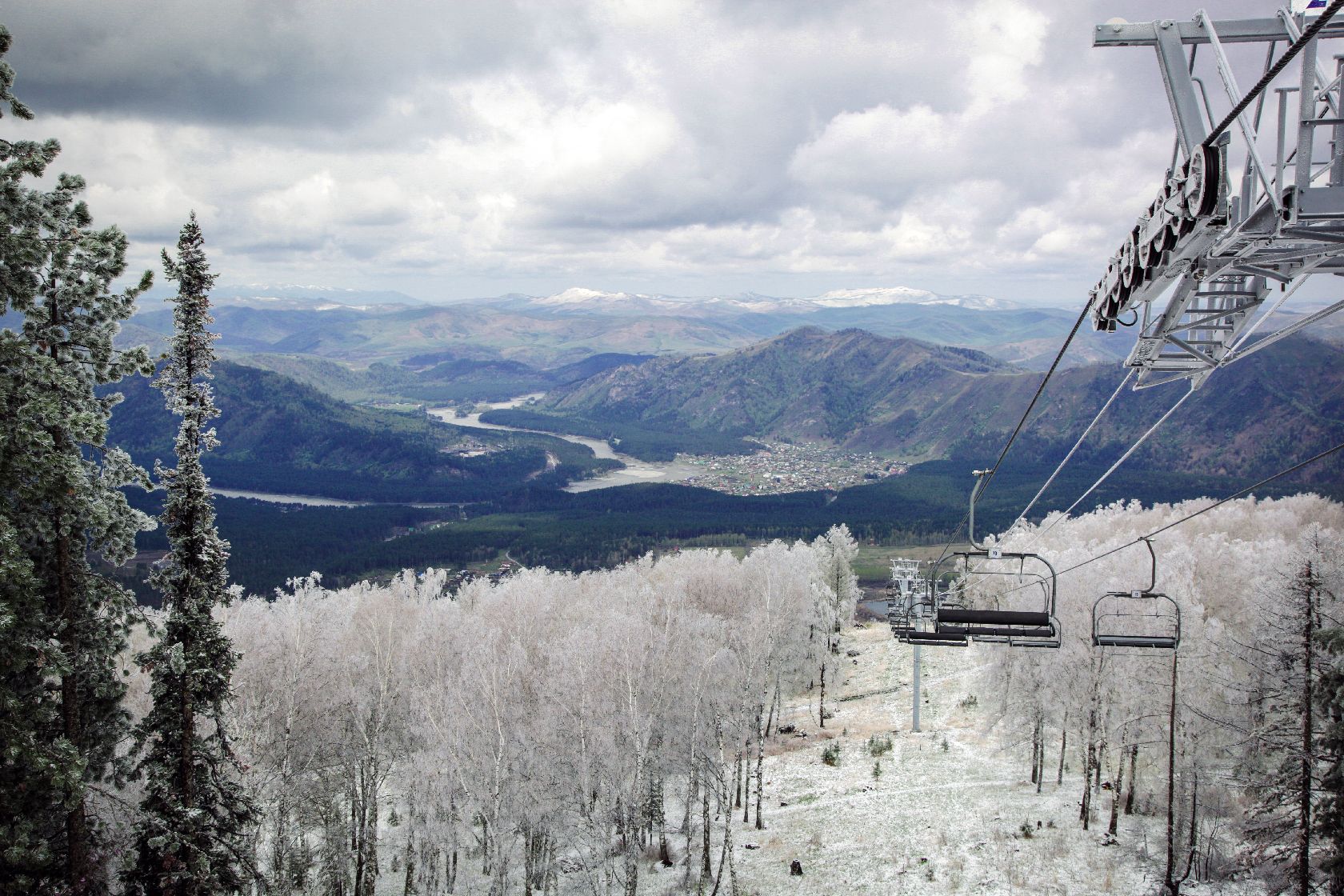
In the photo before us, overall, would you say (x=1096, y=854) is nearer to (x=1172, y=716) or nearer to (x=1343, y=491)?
(x=1172, y=716)

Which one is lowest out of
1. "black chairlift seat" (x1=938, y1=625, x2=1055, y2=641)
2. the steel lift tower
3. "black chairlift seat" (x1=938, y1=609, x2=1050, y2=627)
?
"black chairlift seat" (x1=938, y1=625, x2=1055, y2=641)

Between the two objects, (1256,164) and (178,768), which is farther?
(178,768)

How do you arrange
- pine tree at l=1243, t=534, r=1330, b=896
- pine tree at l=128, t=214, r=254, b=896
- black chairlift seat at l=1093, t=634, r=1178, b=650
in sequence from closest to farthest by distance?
pine tree at l=128, t=214, r=254, b=896 → black chairlift seat at l=1093, t=634, r=1178, b=650 → pine tree at l=1243, t=534, r=1330, b=896

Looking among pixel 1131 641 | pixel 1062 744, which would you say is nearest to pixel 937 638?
pixel 1131 641

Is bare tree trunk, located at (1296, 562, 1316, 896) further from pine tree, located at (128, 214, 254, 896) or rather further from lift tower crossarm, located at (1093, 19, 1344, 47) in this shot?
pine tree, located at (128, 214, 254, 896)

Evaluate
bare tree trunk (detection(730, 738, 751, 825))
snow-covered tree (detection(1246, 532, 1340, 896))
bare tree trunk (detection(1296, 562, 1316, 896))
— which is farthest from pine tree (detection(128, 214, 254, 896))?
bare tree trunk (detection(1296, 562, 1316, 896))

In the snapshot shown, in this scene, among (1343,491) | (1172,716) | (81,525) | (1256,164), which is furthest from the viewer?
(1343,491)

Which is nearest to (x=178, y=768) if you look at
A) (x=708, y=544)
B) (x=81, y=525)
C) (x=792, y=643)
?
(x=81, y=525)
